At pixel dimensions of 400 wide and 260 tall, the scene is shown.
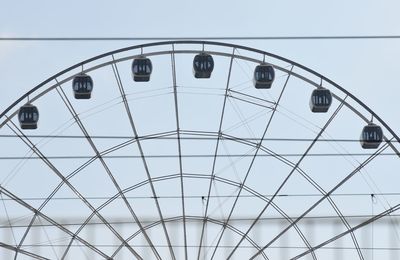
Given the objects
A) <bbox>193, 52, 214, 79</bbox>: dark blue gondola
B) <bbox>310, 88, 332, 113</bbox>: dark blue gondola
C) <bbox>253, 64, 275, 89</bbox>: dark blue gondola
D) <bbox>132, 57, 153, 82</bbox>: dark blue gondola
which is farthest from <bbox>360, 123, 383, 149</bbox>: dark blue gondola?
<bbox>132, 57, 153, 82</bbox>: dark blue gondola

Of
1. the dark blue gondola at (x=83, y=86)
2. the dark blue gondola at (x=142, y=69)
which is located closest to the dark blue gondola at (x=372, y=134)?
the dark blue gondola at (x=142, y=69)

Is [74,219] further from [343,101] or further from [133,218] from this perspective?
[343,101]

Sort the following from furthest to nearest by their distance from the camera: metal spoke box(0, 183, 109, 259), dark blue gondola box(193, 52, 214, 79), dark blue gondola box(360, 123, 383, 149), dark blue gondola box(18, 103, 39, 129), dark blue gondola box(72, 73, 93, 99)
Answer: metal spoke box(0, 183, 109, 259)
dark blue gondola box(360, 123, 383, 149)
dark blue gondola box(18, 103, 39, 129)
dark blue gondola box(72, 73, 93, 99)
dark blue gondola box(193, 52, 214, 79)

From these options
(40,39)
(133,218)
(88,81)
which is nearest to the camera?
(40,39)

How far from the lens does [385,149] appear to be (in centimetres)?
5816

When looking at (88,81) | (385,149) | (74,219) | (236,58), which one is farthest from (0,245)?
(385,149)

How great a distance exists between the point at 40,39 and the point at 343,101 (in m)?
13.2

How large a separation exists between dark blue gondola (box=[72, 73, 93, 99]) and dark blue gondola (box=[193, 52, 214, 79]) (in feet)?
13.7

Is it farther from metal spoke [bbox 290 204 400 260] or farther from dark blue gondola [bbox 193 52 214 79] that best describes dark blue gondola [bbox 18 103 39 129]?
metal spoke [bbox 290 204 400 260]

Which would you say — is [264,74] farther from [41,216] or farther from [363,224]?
[41,216]

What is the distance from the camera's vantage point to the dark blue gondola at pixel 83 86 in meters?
55.0

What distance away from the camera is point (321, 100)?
182ft

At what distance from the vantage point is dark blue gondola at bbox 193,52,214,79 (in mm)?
54875

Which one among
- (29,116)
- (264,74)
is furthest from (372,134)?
(29,116)
